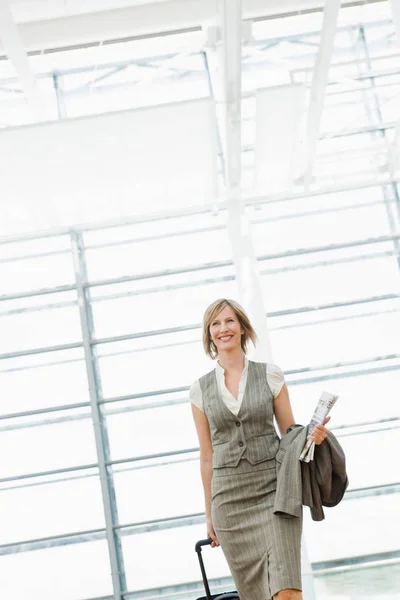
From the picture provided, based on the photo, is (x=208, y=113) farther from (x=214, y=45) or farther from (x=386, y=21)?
(x=386, y=21)

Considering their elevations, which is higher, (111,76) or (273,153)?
(111,76)

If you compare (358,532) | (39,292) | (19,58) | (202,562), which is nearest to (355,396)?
(358,532)

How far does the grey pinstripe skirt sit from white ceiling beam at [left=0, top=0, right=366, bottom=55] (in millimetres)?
5522

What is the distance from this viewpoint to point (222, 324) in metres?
3.53

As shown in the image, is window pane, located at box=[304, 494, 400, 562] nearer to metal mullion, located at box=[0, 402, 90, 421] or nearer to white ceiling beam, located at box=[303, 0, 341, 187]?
metal mullion, located at box=[0, 402, 90, 421]

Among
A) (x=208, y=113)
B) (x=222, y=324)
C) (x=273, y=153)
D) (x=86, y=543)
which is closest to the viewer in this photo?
(x=222, y=324)

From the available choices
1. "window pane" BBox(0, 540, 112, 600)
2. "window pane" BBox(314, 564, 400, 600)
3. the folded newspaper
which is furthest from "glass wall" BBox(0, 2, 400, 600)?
the folded newspaper

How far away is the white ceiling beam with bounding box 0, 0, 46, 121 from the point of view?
584cm

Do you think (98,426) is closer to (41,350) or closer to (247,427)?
(41,350)

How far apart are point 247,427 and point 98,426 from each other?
5.47 metres

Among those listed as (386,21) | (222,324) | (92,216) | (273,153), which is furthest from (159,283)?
(222,324)

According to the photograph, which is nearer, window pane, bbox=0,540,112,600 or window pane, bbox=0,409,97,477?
window pane, bbox=0,540,112,600

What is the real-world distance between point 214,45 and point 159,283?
2705 mm

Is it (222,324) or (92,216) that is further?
(92,216)
